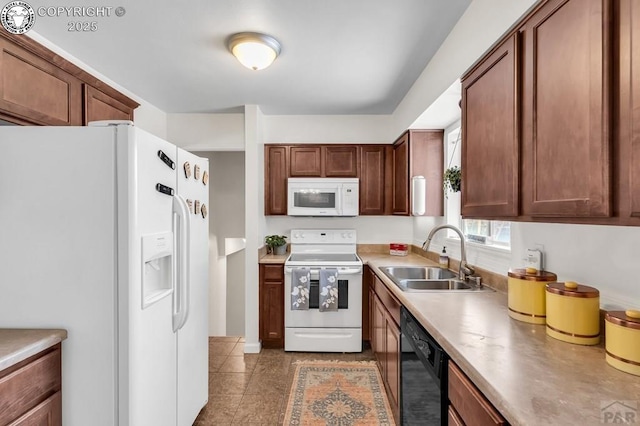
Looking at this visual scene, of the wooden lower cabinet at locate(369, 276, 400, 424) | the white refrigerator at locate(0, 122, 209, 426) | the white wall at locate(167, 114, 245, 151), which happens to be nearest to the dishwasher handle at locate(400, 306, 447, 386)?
the wooden lower cabinet at locate(369, 276, 400, 424)

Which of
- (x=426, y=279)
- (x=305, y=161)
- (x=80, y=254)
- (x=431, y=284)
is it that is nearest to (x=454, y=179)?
Result: (x=431, y=284)

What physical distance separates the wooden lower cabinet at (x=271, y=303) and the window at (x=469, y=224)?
1.71m

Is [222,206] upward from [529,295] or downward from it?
upward

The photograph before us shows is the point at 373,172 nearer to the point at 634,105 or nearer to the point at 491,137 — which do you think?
the point at 491,137

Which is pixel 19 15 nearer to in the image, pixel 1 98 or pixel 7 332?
pixel 1 98

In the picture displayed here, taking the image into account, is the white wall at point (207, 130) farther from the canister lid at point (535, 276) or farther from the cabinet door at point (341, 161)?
the canister lid at point (535, 276)

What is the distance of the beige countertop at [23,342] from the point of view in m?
1.14

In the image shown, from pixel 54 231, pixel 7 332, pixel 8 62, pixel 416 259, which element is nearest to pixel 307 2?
pixel 8 62

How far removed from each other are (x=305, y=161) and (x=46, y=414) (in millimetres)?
2858

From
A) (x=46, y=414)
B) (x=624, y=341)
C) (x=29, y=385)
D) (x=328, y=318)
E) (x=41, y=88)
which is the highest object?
(x=41, y=88)

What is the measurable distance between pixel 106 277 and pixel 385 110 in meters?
3.05

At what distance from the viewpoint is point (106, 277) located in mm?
1379

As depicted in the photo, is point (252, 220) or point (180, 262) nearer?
point (180, 262)

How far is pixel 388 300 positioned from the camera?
2289mm
